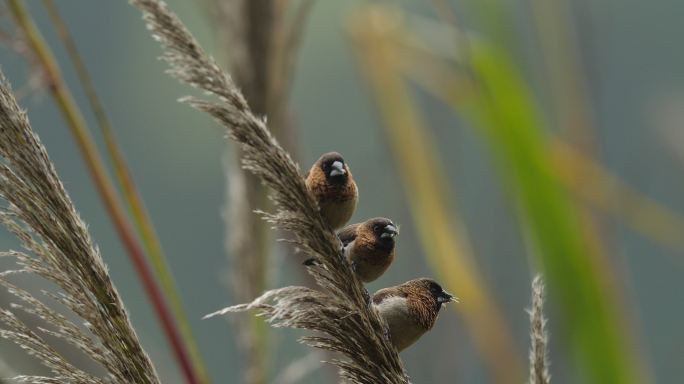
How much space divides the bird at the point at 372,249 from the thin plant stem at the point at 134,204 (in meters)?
0.70

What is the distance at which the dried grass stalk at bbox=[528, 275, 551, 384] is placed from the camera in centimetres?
150

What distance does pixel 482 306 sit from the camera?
111 inches

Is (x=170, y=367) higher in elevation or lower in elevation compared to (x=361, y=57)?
lower

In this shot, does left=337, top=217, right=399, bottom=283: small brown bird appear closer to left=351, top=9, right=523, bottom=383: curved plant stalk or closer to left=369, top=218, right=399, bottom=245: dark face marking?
left=369, top=218, right=399, bottom=245: dark face marking

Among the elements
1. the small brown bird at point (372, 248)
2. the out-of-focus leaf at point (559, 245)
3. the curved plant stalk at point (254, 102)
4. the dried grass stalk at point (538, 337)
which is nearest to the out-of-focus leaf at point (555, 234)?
the out-of-focus leaf at point (559, 245)

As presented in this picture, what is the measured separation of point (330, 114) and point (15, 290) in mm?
45171

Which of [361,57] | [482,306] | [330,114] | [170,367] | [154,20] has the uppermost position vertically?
[330,114]

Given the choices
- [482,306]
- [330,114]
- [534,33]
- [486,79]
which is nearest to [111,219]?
[486,79]

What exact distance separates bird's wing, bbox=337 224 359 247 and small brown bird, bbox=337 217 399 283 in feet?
0.07

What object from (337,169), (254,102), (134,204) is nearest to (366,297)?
(337,169)

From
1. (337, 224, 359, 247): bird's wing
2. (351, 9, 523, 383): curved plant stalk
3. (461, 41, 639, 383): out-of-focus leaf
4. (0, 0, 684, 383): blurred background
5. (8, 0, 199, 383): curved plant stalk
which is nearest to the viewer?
(337, 224, 359, 247): bird's wing

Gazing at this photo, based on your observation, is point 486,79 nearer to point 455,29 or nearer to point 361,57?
point 455,29

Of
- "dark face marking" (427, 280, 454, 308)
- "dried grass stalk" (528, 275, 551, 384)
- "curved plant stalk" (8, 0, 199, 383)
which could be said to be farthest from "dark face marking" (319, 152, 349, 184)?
"curved plant stalk" (8, 0, 199, 383)

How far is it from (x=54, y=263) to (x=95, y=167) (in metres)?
0.75
